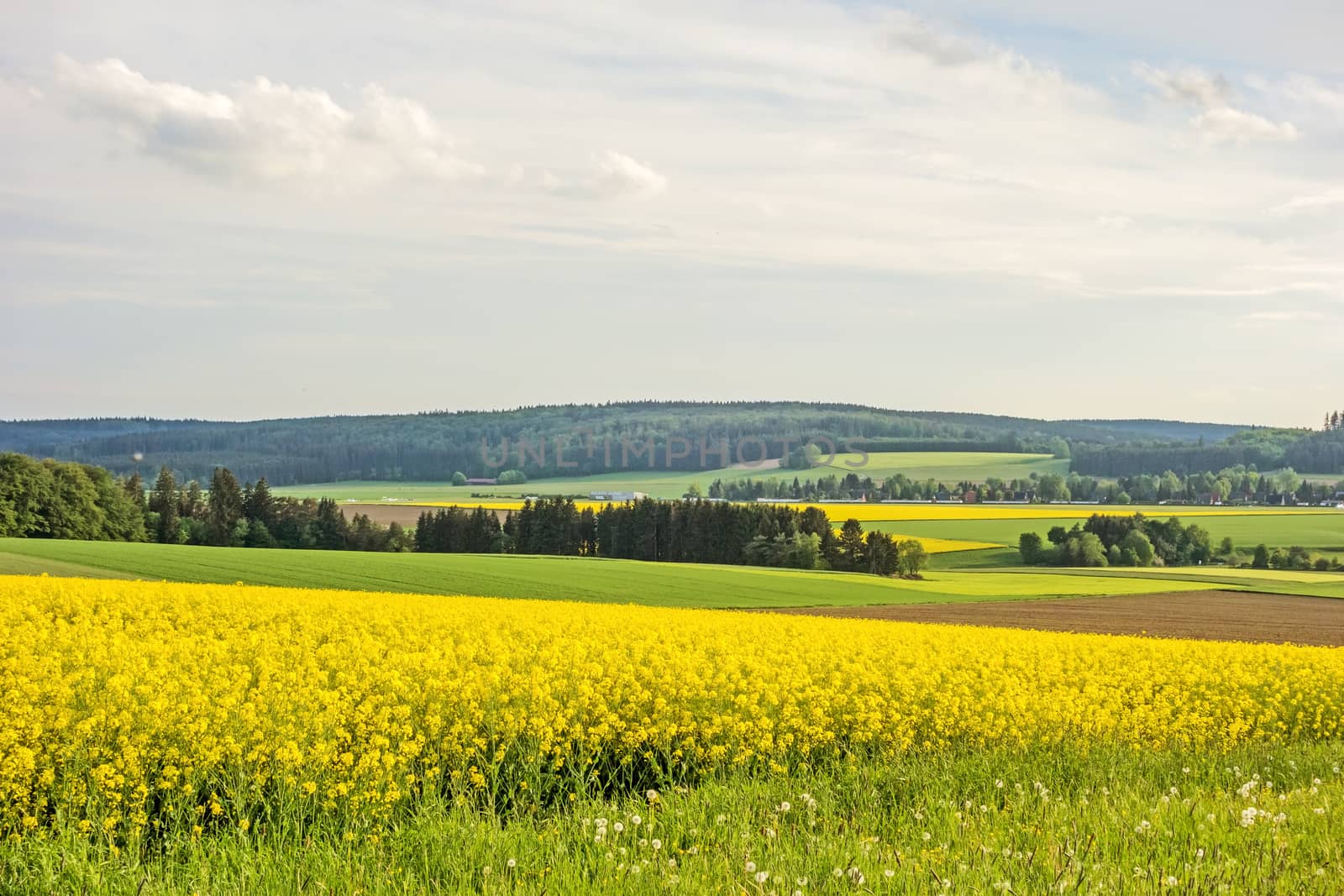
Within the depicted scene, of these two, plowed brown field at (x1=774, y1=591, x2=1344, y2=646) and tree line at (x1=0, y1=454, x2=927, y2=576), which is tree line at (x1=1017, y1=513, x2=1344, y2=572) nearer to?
tree line at (x1=0, y1=454, x2=927, y2=576)

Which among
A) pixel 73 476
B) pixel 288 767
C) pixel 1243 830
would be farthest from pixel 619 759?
pixel 73 476

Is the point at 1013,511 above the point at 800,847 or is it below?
below

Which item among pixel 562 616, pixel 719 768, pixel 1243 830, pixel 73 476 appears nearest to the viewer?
pixel 1243 830

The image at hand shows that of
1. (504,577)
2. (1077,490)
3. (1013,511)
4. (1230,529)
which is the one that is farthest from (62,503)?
(1077,490)

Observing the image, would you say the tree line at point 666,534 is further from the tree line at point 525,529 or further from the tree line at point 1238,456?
the tree line at point 1238,456

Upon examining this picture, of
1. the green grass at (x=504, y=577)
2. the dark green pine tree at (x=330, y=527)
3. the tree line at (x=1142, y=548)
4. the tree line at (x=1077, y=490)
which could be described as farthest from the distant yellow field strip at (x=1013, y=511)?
the green grass at (x=504, y=577)

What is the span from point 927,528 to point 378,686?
100368 mm

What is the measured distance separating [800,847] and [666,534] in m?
83.4

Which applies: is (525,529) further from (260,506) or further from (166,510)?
(166,510)

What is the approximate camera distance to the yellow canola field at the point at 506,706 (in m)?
8.98

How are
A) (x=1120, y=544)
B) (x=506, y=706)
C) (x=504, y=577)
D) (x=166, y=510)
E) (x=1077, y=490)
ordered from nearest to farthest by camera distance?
(x=506, y=706) → (x=504, y=577) → (x=166, y=510) → (x=1120, y=544) → (x=1077, y=490)

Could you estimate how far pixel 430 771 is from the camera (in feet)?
30.3

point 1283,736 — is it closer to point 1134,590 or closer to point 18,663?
point 18,663

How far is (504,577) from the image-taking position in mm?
50375
